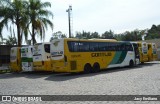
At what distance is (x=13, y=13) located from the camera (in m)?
33.4

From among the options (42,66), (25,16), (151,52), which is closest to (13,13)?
(25,16)

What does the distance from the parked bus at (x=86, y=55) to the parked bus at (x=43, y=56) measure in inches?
48.6

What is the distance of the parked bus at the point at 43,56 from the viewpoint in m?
23.3

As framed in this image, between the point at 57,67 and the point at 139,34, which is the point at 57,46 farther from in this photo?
the point at 139,34

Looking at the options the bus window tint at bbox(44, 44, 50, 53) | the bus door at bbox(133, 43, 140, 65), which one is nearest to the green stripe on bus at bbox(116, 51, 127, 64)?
the bus door at bbox(133, 43, 140, 65)

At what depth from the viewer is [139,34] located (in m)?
99.0

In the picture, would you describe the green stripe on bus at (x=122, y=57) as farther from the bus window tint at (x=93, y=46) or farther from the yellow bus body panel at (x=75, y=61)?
the bus window tint at (x=93, y=46)

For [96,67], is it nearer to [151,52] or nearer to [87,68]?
[87,68]

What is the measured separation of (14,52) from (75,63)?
8.11 m

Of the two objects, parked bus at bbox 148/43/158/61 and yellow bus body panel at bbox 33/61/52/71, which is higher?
parked bus at bbox 148/43/158/61

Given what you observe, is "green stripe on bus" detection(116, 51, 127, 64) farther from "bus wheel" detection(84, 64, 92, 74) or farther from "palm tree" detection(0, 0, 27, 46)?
"palm tree" detection(0, 0, 27, 46)

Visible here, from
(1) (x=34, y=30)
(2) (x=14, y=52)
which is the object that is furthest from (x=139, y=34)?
(2) (x=14, y=52)

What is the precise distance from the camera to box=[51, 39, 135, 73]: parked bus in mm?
21078

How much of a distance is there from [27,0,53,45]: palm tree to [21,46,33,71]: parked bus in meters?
9.19
